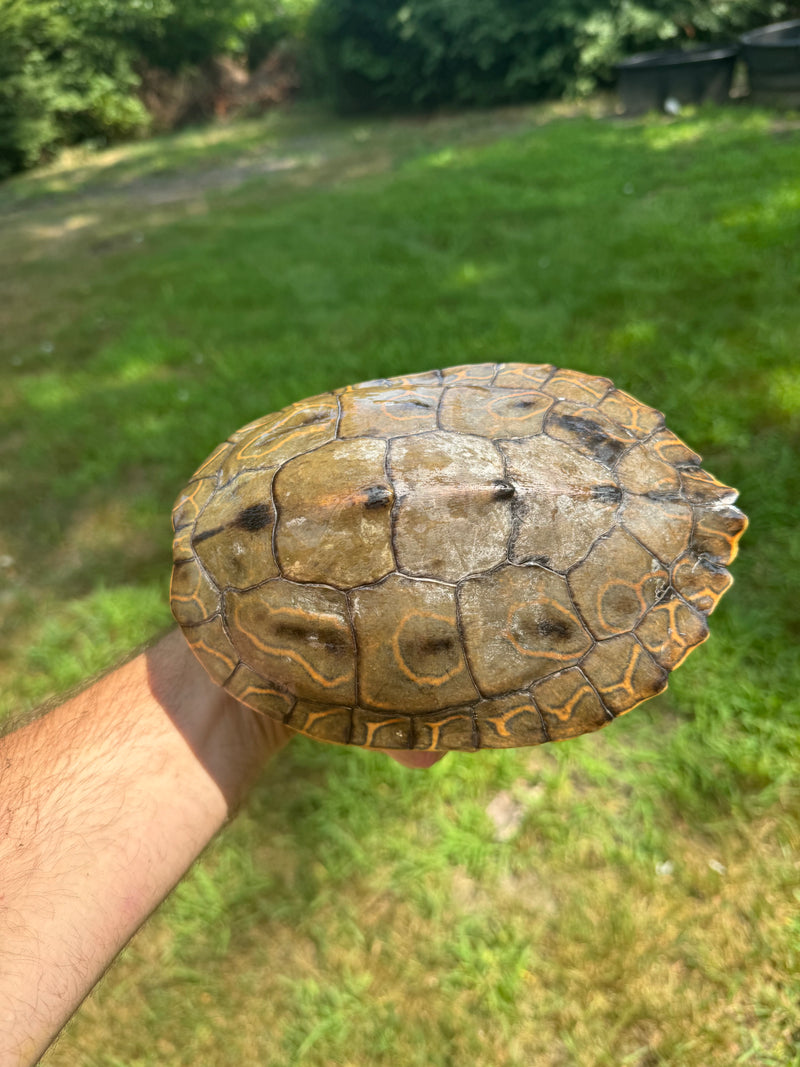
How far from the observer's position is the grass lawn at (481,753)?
7.06 feet

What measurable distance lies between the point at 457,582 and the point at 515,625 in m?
0.21

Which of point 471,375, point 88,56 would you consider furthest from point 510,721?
point 88,56

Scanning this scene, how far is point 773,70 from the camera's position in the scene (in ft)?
27.8

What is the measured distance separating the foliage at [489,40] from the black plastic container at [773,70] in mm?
2020

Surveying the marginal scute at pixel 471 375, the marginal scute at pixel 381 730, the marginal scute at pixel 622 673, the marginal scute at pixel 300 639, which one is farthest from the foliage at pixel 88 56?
the marginal scute at pixel 622 673

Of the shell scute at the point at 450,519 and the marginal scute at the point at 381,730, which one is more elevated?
the shell scute at the point at 450,519

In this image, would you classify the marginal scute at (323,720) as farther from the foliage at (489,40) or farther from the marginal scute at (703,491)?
the foliage at (489,40)

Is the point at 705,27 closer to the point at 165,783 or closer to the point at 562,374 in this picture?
the point at 562,374

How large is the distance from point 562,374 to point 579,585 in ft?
3.25

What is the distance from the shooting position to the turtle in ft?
5.86

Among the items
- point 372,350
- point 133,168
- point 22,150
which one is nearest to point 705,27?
point 372,350

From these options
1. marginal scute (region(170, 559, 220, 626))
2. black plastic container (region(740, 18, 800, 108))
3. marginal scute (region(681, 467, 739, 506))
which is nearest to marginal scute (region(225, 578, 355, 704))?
marginal scute (region(170, 559, 220, 626))

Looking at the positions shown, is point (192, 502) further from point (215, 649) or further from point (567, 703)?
point (567, 703)

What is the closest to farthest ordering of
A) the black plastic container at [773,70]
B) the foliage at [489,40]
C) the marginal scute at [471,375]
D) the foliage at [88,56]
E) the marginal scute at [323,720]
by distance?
the marginal scute at [323,720], the marginal scute at [471,375], the black plastic container at [773,70], the foliage at [489,40], the foliage at [88,56]
